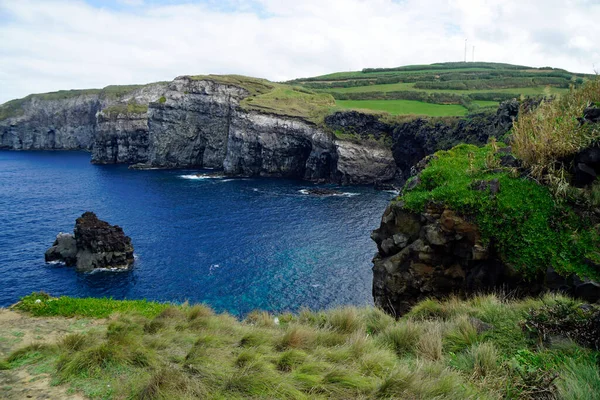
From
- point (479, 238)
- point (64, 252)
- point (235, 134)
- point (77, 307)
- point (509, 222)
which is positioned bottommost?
point (64, 252)

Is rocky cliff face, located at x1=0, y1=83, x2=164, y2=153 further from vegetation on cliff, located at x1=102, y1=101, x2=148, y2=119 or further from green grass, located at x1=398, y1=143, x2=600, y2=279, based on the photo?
green grass, located at x1=398, y1=143, x2=600, y2=279

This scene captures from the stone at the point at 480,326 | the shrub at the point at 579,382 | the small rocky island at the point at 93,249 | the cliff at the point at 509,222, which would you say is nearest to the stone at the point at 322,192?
the small rocky island at the point at 93,249

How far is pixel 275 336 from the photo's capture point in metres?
9.21

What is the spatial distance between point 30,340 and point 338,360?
807 cm

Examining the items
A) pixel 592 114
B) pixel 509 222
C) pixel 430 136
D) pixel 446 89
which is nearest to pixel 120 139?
pixel 430 136

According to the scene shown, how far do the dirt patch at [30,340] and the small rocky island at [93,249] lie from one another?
25930mm

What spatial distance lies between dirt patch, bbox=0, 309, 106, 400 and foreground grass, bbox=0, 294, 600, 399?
0.93ft

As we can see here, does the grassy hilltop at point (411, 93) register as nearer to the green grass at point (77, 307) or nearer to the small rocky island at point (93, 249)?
the small rocky island at point (93, 249)

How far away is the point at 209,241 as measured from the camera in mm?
43031

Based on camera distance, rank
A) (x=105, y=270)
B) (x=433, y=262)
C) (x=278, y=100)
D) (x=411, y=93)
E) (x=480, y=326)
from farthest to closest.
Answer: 1. (x=411, y=93)
2. (x=278, y=100)
3. (x=105, y=270)
4. (x=433, y=262)
5. (x=480, y=326)

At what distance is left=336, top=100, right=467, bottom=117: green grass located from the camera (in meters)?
80.4

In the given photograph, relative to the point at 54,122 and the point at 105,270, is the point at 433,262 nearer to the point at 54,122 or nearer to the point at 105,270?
the point at 105,270

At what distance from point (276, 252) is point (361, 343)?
32.4 metres

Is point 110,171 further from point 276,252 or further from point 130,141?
point 276,252
